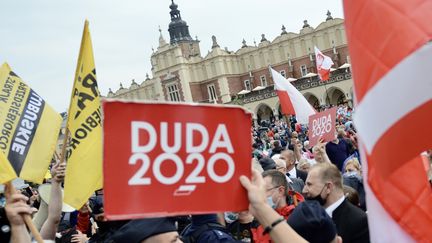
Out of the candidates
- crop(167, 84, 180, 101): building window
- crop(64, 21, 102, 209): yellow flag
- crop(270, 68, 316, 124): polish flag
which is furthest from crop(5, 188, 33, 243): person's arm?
crop(167, 84, 180, 101): building window

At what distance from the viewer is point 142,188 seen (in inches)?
79.4

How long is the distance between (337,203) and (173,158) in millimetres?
2099

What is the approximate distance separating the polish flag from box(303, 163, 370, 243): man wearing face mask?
4699 millimetres

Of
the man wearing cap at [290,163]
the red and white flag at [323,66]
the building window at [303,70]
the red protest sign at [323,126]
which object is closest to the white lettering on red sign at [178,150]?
the man wearing cap at [290,163]

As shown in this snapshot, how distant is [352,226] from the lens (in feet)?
11.9

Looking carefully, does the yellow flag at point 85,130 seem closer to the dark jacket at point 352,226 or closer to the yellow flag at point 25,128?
the yellow flag at point 25,128

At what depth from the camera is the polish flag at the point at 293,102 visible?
8797mm

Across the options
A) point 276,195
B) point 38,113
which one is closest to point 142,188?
point 276,195

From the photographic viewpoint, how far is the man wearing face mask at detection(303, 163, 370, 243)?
3.63 meters

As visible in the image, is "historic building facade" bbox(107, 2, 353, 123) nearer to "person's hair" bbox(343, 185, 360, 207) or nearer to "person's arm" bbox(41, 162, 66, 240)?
"person's hair" bbox(343, 185, 360, 207)

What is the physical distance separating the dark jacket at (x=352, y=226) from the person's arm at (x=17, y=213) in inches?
86.0

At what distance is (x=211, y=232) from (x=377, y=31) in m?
1.75

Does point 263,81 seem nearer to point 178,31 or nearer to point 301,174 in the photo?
point 178,31

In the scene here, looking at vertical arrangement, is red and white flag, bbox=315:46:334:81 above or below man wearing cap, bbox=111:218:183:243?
above
